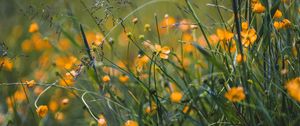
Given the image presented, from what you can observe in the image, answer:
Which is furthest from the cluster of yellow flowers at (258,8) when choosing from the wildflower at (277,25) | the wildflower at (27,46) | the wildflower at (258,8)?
the wildflower at (27,46)

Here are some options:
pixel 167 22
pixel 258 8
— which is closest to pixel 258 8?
pixel 258 8

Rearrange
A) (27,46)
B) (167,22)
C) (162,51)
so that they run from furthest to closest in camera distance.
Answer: (27,46)
(167,22)
(162,51)

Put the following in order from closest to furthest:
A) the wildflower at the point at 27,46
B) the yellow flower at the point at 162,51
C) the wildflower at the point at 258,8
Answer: the wildflower at the point at 258,8 < the yellow flower at the point at 162,51 < the wildflower at the point at 27,46

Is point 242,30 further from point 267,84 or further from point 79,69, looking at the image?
point 79,69

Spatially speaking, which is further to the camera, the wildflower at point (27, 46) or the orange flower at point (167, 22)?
the wildflower at point (27, 46)

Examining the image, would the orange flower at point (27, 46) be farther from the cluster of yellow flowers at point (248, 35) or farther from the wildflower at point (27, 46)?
the cluster of yellow flowers at point (248, 35)

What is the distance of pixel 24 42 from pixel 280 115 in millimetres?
2879

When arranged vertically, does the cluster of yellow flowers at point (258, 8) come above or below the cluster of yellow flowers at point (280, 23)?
above

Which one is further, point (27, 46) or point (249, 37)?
point (27, 46)

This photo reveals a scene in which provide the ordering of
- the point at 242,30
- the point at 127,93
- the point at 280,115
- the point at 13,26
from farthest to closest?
1. the point at 13,26
2. the point at 127,93
3. the point at 242,30
4. the point at 280,115

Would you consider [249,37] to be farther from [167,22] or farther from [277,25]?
[167,22]

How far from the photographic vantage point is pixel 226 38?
2.17 meters

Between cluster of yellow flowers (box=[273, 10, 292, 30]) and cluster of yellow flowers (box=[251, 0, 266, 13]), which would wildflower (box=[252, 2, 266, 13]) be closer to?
cluster of yellow flowers (box=[251, 0, 266, 13])

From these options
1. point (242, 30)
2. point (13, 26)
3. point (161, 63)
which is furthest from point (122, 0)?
point (13, 26)
